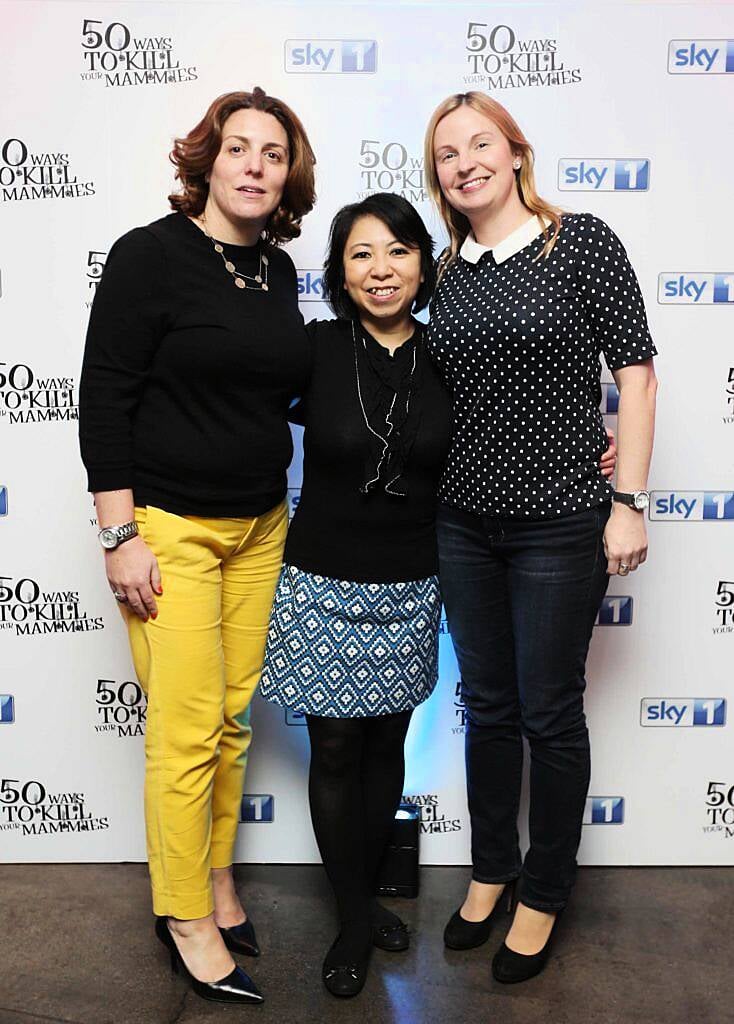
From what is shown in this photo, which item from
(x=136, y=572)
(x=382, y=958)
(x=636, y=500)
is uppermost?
(x=636, y=500)

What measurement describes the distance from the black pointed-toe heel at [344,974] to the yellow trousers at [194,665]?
274mm

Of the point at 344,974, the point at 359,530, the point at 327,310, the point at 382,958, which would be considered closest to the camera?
the point at 359,530

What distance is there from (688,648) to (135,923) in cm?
139

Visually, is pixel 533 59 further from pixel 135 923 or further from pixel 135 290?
pixel 135 923

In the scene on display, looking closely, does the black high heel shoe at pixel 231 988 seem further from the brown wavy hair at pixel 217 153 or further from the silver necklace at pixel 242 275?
the brown wavy hair at pixel 217 153

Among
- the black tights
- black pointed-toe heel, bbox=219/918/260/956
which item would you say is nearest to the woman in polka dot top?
the black tights

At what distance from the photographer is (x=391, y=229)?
1.67m

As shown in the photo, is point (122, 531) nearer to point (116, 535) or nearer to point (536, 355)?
point (116, 535)

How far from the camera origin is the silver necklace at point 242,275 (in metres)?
1.62

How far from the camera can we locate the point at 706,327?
210 centimetres

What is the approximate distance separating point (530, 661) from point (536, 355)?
545mm

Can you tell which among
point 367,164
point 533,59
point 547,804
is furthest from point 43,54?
point 547,804

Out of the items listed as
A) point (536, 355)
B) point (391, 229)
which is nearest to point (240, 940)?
point (536, 355)

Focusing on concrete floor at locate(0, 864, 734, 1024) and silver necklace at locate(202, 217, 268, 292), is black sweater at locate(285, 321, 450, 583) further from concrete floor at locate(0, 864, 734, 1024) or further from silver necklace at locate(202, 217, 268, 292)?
concrete floor at locate(0, 864, 734, 1024)
